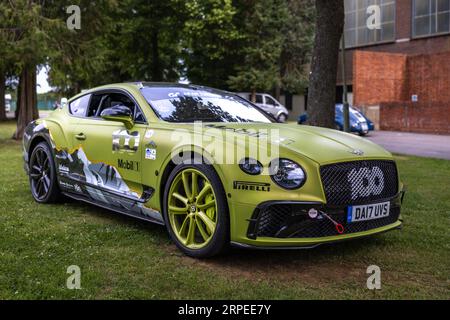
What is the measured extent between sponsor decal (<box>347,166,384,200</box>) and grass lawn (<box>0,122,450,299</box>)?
1.93 ft

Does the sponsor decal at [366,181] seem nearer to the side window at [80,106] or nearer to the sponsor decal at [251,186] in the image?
the sponsor decal at [251,186]

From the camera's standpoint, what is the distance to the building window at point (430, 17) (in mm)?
34031

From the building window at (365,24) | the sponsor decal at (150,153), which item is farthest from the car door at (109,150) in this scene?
the building window at (365,24)

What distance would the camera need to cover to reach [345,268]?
4105mm

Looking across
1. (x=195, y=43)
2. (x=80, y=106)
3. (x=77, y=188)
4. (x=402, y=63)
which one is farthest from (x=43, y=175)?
(x=402, y=63)

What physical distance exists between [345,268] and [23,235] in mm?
2977

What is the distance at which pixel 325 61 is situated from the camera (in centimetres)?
911

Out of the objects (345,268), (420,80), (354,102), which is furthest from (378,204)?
(420,80)

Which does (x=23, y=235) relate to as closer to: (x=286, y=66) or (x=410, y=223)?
(x=410, y=223)

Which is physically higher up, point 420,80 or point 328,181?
point 420,80

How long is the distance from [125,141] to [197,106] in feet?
2.66

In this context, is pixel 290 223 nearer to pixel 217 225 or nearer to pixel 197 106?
pixel 217 225

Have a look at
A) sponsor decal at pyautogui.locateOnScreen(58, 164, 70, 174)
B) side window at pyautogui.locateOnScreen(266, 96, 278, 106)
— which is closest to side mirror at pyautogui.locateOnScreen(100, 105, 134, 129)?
sponsor decal at pyautogui.locateOnScreen(58, 164, 70, 174)

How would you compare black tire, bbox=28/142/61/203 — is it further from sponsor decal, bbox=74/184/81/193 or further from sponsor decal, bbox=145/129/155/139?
sponsor decal, bbox=145/129/155/139
